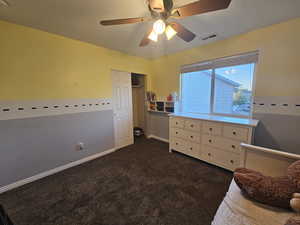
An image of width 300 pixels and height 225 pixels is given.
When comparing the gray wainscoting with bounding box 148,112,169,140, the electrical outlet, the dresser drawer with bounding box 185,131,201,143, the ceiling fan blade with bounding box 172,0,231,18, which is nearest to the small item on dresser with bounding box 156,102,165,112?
the gray wainscoting with bounding box 148,112,169,140

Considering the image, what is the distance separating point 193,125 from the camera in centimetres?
241

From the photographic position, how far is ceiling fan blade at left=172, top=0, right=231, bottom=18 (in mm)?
1001

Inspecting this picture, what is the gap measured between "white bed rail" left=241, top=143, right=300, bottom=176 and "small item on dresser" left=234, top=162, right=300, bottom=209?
0.29 meters

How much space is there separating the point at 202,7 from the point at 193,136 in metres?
1.99

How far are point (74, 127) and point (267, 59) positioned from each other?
3505mm

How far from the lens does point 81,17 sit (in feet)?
5.38

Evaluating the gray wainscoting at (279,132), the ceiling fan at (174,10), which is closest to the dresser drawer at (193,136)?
the gray wainscoting at (279,132)

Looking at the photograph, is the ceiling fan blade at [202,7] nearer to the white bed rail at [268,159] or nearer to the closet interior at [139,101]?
the white bed rail at [268,159]

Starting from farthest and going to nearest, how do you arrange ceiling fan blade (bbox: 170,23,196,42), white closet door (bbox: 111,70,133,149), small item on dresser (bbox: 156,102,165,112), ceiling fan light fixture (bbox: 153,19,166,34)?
small item on dresser (bbox: 156,102,165,112) < white closet door (bbox: 111,70,133,149) < ceiling fan blade (bbox: 170,23,196,42) < ceiling fan light fixture (bbox: 153,19,166,34)

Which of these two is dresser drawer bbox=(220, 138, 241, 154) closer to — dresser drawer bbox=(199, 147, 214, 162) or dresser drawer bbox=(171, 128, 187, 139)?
dresser drawer bbox=(199, 147, 214, 162)

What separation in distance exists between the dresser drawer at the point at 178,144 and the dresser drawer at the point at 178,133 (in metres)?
0.09

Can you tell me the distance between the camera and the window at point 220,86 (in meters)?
2.24

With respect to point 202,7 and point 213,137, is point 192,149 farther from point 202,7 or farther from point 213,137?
point 202,7

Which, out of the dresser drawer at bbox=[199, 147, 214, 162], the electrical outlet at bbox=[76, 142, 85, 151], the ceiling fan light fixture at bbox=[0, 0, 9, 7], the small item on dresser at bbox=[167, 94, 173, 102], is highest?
the ceiling fan light fixture at bbox=[0, 0, 9, 7]
